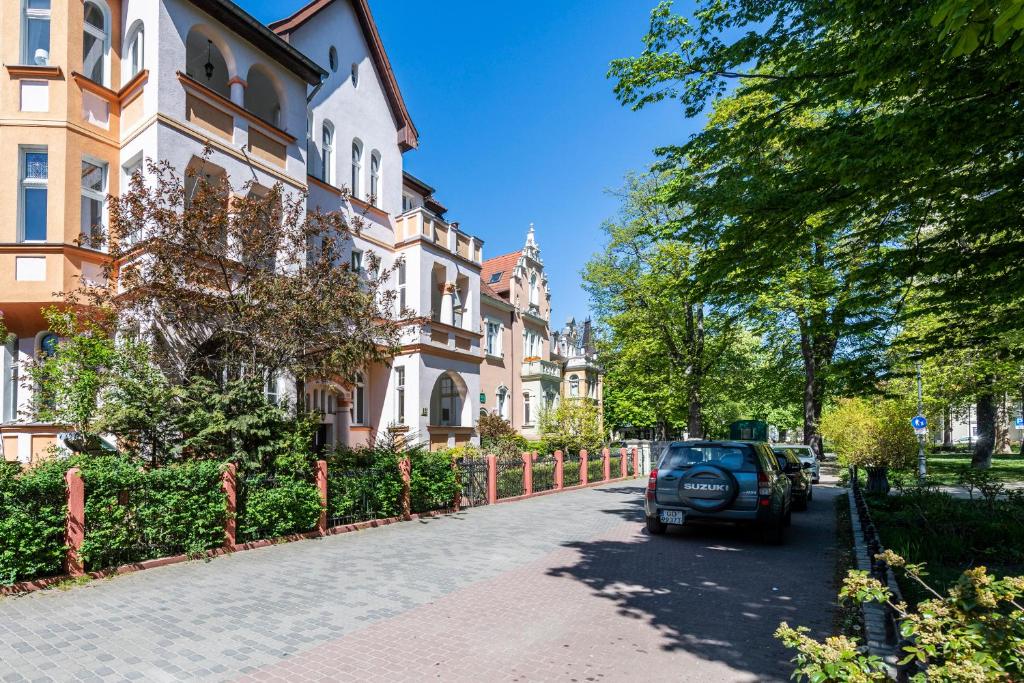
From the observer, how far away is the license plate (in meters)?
10.4

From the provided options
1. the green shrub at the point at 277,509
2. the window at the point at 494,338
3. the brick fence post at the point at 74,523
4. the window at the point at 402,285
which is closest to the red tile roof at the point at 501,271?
the window at the point at 494,338

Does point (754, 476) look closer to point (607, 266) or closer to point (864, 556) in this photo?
point (864, 556)

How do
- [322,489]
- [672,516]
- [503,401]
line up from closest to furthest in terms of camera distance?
[672,516]
[322,489]
[503,401]

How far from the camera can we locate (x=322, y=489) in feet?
36.0

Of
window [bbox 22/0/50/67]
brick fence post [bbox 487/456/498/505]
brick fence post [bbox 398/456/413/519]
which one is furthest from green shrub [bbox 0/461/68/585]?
window [bbox 22/0/50/67]

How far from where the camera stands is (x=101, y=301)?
36.4 ft

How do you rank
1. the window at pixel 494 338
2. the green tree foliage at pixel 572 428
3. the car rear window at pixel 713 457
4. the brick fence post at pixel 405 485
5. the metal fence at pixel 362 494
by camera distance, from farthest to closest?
the window at pixel 494 338, the green tree foliage at pixel 572 428, the brick fence post at pixel 405 485, the metal fence at pixel 362 494, the car rear window at pixel 713 457

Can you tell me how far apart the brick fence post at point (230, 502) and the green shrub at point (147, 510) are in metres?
0.09

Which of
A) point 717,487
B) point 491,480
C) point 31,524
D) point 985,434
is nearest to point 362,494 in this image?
point 491,480

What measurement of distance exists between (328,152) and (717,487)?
15432 mm

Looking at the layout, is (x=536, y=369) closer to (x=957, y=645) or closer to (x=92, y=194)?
(x=92, y=194)

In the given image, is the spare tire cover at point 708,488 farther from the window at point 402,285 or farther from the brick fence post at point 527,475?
the window at point 402,285

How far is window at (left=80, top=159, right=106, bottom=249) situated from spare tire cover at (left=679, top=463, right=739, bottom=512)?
13.1 metres

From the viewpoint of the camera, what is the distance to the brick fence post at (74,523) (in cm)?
758
